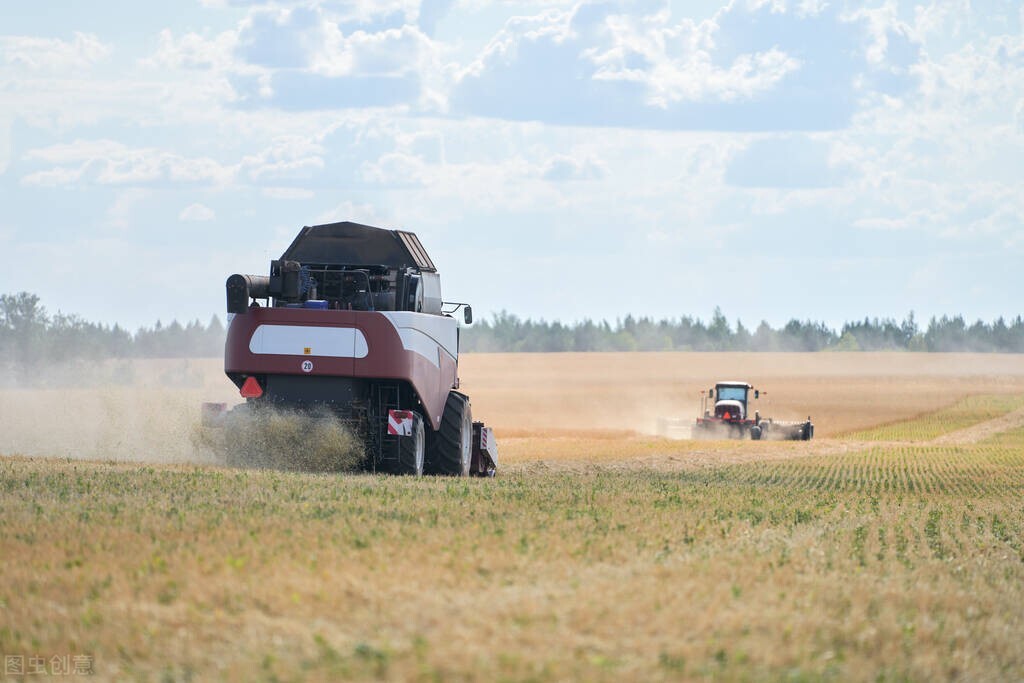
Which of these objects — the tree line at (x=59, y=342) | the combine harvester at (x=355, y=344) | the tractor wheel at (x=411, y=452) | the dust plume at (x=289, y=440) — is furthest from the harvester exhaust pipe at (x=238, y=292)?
the tree line at (x=59, y=342)

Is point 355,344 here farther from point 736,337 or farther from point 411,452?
point 736,337

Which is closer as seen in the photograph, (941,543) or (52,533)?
(52,533)

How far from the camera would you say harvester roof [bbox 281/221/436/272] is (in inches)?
847

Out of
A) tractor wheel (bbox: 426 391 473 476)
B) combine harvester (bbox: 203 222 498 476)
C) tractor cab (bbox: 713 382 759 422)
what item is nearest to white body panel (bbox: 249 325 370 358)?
combine harvester (bbox: 203 222 498 476)

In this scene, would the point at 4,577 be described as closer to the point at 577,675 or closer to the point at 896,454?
the point at 577,675

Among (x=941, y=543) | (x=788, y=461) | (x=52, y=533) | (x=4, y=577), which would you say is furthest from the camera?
(x=788, y=461)

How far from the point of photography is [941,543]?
1466 centimetres

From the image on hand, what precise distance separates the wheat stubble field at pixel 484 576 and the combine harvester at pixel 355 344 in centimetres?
110

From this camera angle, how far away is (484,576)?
1059cm

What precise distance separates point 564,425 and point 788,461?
29.4m

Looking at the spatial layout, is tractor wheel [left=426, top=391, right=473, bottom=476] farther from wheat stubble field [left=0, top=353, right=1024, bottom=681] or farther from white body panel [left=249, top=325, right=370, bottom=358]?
white body panel [left=249, top=325, right=370, bottom=358]

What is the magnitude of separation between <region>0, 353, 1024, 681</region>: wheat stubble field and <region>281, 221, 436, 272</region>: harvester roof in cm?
343

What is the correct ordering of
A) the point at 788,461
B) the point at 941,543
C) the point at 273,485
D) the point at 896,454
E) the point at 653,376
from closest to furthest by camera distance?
the point at 941,543
the point at 273,485
the point at 788,461
the point at 896,454
the point at 653,376

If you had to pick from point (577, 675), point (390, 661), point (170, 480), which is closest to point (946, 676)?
point (577, 675)
